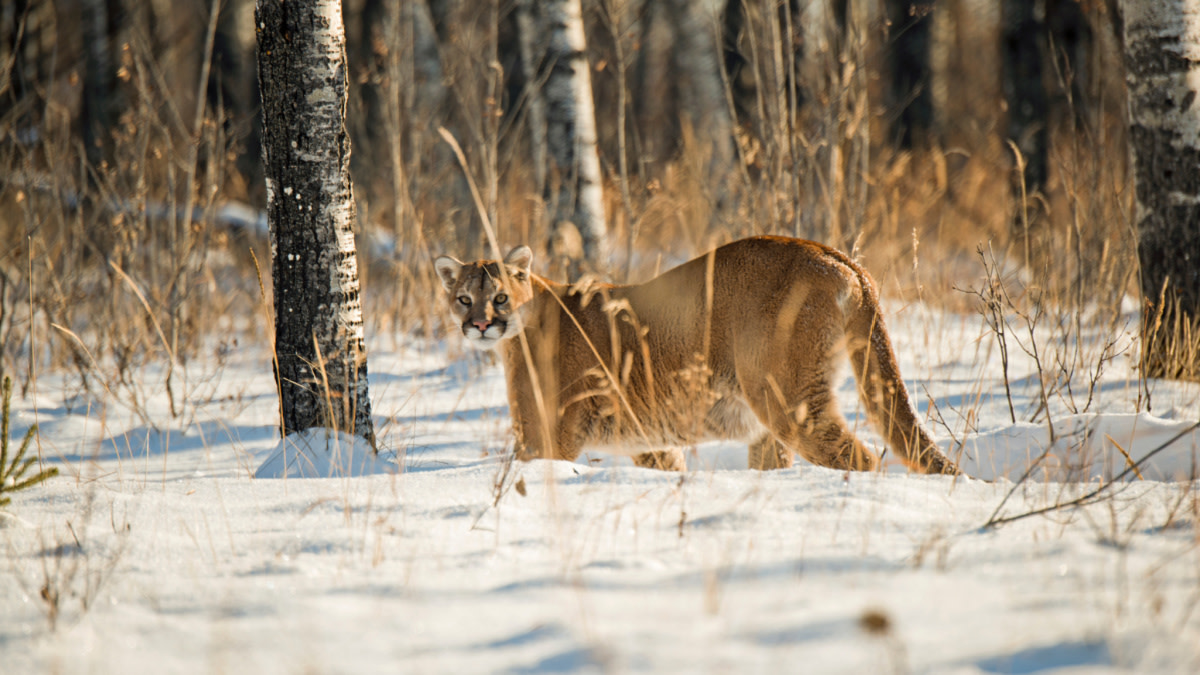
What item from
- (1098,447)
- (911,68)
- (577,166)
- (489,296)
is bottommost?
(1098,447)

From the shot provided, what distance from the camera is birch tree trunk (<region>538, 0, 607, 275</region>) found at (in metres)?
5.60

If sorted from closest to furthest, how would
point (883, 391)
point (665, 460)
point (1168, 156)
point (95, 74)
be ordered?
point (883, 391)
point (665, 460)
point (1168, 156)
point (95, 74)

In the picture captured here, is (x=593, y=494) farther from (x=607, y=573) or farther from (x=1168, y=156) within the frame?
(x=1168, y=156)

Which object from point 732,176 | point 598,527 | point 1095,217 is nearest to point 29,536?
point 598,527

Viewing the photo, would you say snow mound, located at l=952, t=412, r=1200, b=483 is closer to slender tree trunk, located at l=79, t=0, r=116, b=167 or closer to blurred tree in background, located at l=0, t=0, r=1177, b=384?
blurred tree in background, located at l=0, t=0, r=1177, b=384

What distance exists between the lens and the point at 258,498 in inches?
104

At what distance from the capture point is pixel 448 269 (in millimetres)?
4328

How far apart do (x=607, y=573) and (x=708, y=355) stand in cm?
160

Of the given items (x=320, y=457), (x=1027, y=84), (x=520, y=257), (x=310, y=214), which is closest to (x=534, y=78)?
(x=520, y=257)

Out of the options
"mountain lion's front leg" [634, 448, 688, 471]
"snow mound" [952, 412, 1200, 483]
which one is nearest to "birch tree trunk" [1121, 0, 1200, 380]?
"snow mound" [952, 412, 1200, 483]

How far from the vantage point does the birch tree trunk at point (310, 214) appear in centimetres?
316

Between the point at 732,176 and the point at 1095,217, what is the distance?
7.51 feet

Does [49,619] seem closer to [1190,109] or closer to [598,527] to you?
[598,527]

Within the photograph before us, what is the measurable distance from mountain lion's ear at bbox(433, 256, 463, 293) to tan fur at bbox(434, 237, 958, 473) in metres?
0.01
